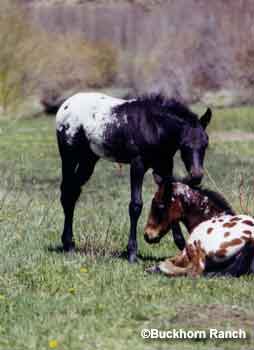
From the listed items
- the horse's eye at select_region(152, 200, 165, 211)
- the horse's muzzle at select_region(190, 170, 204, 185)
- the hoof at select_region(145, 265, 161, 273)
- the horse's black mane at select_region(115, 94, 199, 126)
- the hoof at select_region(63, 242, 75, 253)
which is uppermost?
the horse's black mane at select_region(115, 94, 199, 126)

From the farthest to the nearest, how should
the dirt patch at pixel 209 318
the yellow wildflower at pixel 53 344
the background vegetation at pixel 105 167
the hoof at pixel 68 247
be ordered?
the hoof at pixel 68 247
the background vegetation at pixel 105 167
the dirt patch at pixel 209 318
the yellow wildflower at pixel 53 344

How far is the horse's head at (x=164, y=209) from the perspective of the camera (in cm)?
984

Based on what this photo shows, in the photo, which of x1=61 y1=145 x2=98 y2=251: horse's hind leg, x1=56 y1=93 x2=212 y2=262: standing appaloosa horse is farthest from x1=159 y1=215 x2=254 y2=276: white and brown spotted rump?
x1=61 y1=145 x2=98 y2=251: horse's hind leg

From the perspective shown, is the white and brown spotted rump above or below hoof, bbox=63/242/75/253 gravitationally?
above

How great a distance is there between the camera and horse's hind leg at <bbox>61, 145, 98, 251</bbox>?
10.4 m

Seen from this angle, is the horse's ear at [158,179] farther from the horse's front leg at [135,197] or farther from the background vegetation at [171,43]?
the background vegetation at [171,43]

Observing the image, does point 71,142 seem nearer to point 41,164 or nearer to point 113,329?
point 113,329

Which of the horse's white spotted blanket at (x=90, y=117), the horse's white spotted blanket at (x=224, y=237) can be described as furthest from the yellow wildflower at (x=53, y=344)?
the horse's white spotted blanket at (x=90, y=117)

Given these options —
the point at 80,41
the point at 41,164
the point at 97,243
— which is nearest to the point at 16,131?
the point at 80,41

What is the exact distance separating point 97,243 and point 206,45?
12983mm

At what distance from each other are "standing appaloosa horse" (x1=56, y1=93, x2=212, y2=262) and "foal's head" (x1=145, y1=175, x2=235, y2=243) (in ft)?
0.57

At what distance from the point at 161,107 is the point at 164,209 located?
996 mm

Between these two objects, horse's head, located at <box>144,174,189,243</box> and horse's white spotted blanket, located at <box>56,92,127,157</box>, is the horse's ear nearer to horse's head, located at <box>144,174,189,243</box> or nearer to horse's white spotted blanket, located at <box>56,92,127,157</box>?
horse's head, located at <box>144,174,189,243</box>

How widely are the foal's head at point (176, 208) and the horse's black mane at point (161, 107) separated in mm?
646
